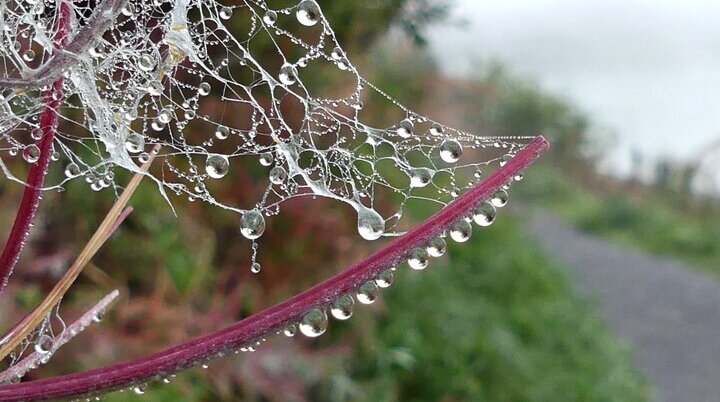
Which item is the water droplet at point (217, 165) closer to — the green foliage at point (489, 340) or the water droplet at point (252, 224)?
the water droplet at point (252, 224)

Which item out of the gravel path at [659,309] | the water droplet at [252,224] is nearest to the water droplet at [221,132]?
the water droplet at [252,224]

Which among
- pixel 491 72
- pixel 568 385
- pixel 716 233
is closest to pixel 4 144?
pixel 568 385

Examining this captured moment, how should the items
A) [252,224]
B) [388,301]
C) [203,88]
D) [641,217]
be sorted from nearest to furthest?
[252,224] → [203,88] → [388,301] → [641,217]

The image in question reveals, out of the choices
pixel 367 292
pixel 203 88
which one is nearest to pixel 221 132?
pixel 203 88

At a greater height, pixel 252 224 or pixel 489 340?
pixel 252 224

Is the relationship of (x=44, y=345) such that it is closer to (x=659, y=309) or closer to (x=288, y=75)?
(x=288, y=75)

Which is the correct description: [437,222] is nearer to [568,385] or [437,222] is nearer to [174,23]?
[174,23]
